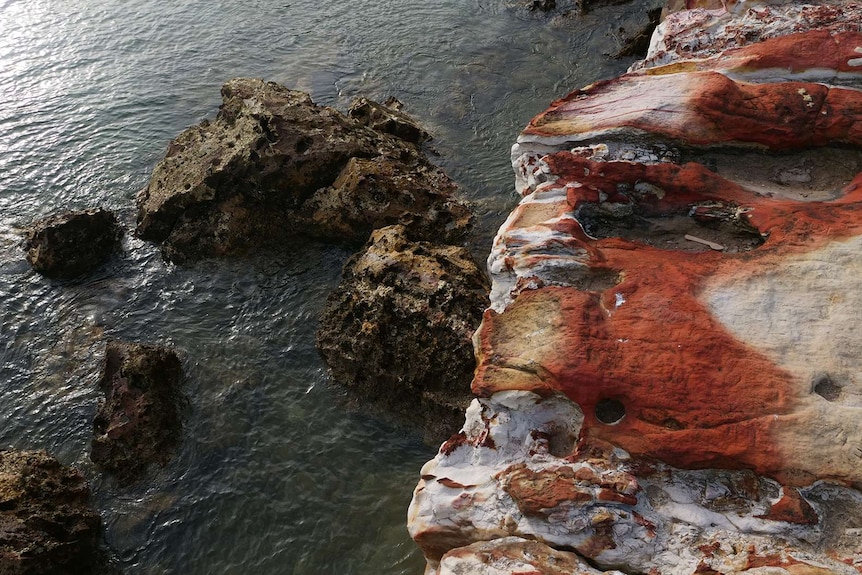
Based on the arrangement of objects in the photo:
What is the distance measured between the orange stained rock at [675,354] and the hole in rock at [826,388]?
0.09 meters

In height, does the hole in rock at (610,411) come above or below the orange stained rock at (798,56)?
below

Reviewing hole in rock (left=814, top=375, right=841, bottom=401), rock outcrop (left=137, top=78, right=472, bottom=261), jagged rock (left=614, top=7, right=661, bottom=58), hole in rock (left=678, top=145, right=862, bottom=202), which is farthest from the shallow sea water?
hole in rock (left=814, top=375, right=841, bottom=401)

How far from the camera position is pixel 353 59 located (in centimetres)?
1400

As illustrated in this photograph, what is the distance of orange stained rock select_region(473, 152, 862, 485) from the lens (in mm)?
4449

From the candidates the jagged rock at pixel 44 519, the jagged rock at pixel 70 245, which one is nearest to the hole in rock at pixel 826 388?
the jagged rock at pixel 44 519

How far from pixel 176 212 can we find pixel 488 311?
249 inches

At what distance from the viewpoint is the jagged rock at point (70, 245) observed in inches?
384

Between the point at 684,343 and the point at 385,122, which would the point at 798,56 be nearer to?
the point at 684,343

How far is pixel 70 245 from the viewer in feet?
32.1

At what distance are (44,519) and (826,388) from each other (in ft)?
24.6

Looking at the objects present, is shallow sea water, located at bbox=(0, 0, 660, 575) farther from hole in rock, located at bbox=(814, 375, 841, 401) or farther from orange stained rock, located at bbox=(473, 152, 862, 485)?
hole in rock, located at bbox=(814, 375, 841, 401)

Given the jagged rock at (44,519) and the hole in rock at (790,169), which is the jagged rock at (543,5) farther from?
the jagged rock at (44,519)

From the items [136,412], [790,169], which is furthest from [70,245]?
[790,169]

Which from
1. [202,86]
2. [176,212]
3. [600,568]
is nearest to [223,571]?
[600,568]
